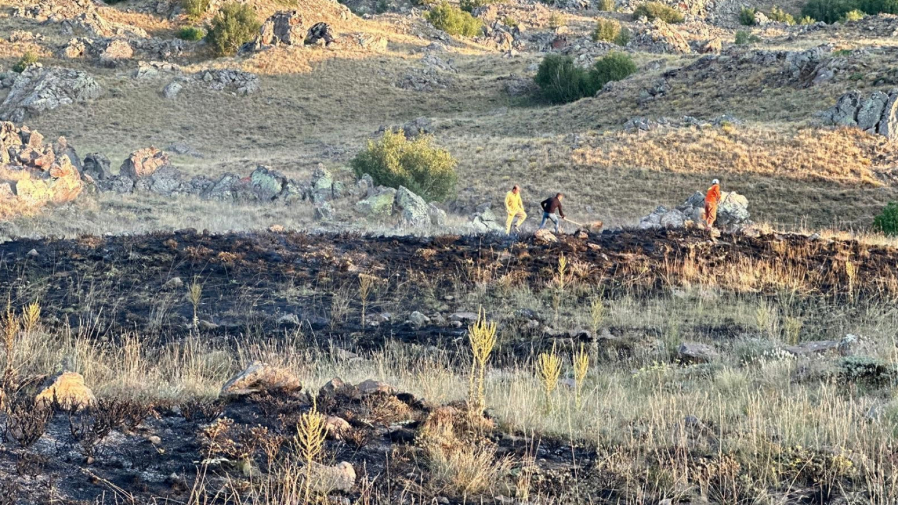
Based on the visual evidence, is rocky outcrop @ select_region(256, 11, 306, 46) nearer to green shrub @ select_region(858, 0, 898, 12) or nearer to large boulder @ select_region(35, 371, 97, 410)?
green shrub @ select_region(858, 0, 898, 12)

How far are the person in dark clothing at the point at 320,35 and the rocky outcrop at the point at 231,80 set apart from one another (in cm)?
712

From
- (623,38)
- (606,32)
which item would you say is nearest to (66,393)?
(623,38)

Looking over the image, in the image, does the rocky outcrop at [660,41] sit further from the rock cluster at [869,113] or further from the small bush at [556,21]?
the rock cluster at [869,113]

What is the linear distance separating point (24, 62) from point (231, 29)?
40.2 feet

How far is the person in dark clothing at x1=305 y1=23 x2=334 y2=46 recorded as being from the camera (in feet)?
176

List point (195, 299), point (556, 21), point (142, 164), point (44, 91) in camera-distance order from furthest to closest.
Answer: point (556, 21)
point (44, 91)
point (142, 164)
point (195, 299)

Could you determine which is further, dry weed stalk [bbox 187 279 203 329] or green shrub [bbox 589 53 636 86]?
green shrub [bbox 589 53 636 86]

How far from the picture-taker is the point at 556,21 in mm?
67625

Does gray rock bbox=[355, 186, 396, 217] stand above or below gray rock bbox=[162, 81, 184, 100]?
below

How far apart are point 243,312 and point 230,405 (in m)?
5.23

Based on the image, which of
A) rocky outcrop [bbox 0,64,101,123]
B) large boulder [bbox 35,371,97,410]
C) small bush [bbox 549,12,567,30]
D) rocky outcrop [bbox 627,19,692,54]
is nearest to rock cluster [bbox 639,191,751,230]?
large boulder [bbox 35,371,97,410]

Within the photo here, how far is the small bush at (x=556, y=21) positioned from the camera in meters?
67.0

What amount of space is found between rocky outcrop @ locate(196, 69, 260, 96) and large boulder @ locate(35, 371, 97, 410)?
1692 inches

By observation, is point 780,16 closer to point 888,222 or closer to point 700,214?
point 888,222
